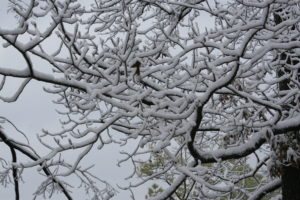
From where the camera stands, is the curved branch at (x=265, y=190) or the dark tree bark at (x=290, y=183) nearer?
the dark tree bark at (x=290, y=183)

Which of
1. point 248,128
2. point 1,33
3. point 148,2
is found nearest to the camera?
point 1,33

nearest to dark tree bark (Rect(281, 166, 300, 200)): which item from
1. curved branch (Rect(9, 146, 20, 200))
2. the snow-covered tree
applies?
the snow-covered tree

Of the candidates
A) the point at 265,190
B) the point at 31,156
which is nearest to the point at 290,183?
the point at 265,190

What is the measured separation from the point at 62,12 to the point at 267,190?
4.19 metres

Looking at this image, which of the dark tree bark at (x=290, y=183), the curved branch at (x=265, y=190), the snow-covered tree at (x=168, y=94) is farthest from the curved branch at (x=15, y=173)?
the curved branch at (x=265, y=190)

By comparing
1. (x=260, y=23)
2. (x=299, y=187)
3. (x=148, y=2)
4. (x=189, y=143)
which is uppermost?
(x=148, y=2)

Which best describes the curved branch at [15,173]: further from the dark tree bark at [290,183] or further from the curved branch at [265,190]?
the curved branch at [265,190]

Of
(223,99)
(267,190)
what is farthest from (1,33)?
(267,190)

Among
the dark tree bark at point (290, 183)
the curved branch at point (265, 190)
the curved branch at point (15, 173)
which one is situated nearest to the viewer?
the curved branch at point (15, 173)

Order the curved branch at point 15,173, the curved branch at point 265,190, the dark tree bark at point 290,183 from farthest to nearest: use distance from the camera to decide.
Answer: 1. the curved branch at point 265,190
2. the dark tree bark at point 290,183
3. the curved branch at point 15,173

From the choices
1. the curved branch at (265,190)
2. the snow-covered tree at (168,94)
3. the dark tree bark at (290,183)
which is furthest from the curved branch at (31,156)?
the curved branch at (265,190)

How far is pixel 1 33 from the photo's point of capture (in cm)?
342

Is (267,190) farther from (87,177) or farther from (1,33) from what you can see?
(1,33)

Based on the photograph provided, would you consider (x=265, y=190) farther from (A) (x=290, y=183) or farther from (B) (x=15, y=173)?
(B) (x=15, y=173)
